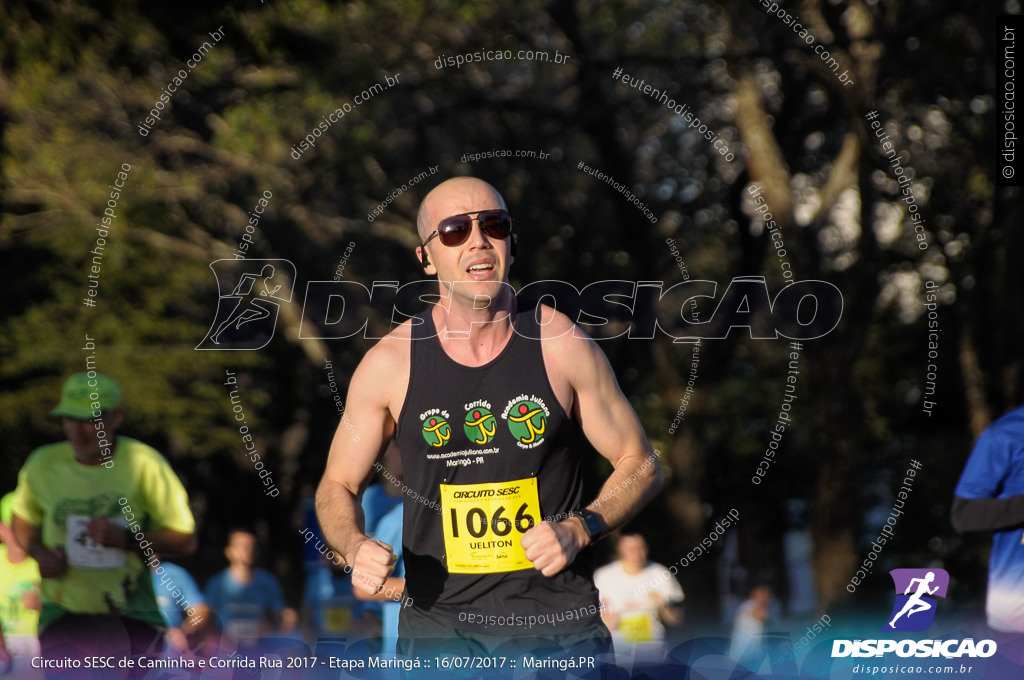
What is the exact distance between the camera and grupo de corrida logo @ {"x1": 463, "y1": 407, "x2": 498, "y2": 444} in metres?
3.13

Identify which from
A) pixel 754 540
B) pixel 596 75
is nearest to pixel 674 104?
pixel 596 75

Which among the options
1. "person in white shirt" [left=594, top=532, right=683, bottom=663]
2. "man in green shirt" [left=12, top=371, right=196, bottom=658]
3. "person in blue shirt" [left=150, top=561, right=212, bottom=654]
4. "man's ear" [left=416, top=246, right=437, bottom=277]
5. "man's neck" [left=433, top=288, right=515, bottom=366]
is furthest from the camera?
"person in white shirt" [left=594, top=532, right=683, bottom=663]

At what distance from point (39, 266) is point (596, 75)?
917 cm

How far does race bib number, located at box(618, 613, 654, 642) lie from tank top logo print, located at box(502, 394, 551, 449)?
11.2 ft

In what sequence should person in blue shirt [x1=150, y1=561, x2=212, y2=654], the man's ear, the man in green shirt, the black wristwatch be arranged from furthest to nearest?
person in blue shirt [x1=150, y1=561, x2=212, y2=654] → the man in green shirt → the man's ear → the black wristwatch

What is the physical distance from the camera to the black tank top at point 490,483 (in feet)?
10.2

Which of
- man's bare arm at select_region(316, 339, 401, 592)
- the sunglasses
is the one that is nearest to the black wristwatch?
man's bare arm at select_region(316, 339, 401, 592)

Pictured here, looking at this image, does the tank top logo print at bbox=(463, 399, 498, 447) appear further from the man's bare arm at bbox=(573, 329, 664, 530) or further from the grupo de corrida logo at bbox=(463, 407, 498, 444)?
the man's bare arm at bbox=(573, 329, 664, 530)

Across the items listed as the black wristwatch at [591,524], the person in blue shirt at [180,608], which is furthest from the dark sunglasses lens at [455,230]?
the person in blue shirt at [180,608]

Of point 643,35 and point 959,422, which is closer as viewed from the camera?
point 643,35

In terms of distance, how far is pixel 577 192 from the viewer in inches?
551

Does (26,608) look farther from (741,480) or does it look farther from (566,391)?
(741,480)

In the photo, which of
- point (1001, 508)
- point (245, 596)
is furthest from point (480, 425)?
point (245, 596)

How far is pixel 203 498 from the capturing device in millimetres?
19281
